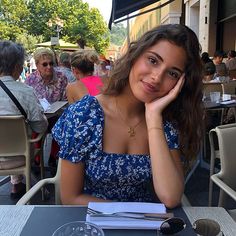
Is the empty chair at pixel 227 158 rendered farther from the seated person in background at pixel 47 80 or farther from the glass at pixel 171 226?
the seated person in background at pixel 47 80

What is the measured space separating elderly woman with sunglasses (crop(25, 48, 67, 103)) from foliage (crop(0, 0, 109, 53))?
29.0 meters

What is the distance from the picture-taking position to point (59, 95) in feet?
15.8

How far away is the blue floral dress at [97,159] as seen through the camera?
1.52 m

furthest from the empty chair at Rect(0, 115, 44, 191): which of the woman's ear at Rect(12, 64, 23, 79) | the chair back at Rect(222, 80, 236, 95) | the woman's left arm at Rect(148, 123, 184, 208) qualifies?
the chair back at Rect(222, 80, 236, 95)

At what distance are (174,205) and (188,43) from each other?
2.29 ft

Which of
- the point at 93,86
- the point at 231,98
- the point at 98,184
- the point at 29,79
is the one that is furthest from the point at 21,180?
the point at 231,98

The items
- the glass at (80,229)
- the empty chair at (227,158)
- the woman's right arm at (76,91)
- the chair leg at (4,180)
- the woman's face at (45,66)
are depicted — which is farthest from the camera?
the woman's face at (45,66)

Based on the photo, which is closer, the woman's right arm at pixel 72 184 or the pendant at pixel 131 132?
the woman's right arm at pixel 72 184

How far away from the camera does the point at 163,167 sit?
145 cm

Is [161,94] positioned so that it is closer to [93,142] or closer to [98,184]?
[93,142]

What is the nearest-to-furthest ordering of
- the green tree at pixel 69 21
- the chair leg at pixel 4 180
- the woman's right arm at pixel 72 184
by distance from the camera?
the woman's right arm at pixel 72 184
the chair leg at pixel 4 180
the green tree at pixel 69 21

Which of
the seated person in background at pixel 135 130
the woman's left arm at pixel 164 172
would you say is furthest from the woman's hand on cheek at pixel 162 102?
the woman's left arm at pixel 164 172

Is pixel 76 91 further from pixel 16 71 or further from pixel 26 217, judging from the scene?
pixel 26 217

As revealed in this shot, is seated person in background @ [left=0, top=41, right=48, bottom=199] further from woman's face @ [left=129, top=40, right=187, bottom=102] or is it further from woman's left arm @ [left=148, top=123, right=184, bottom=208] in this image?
woman's left arm @ [left=148, top=123, right=184, bottom=208]
